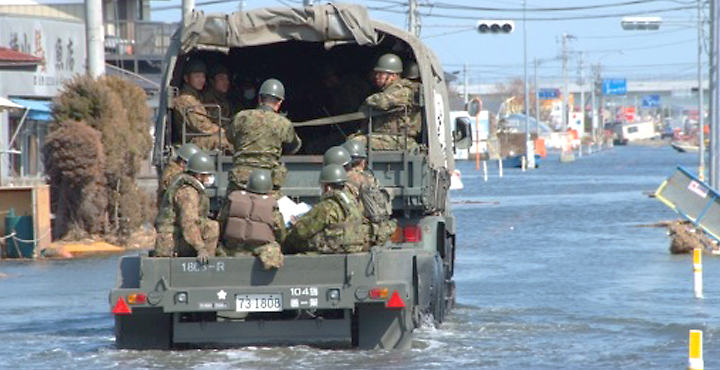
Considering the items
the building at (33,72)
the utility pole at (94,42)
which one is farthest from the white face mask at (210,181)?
the building at (33,72)

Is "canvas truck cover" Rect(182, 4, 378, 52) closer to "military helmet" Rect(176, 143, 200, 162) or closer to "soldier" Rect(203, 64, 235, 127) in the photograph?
"soldier" Rect(203, 64, 235, 127)

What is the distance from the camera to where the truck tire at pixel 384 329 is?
50.9 feet

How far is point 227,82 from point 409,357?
435 cm

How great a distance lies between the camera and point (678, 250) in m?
29.8

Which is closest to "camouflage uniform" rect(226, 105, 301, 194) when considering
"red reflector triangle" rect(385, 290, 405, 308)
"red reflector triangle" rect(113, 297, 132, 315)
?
"red reflector triangle" rect(113, 297, 132, 315)

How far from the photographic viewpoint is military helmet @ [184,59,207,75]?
17875 mm

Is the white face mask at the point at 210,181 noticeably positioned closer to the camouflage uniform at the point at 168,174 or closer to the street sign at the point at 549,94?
the camouflage uniform at the point at 168,174

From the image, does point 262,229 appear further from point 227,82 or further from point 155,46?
point 155,46

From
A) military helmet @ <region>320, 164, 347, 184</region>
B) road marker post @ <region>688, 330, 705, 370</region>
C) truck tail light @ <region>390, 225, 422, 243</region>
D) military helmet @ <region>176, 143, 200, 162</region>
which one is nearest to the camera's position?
road marker post @ <region>688, 330, 705, 370</region>

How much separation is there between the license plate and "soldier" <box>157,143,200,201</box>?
82.6 inches

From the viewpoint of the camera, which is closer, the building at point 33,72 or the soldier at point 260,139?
the soldier at point 260,139

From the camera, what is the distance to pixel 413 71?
18109 mm

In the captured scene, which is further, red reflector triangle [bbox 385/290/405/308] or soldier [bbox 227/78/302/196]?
soldier [bbox 227/78/302/196]

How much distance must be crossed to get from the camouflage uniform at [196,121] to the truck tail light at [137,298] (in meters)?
2.94
